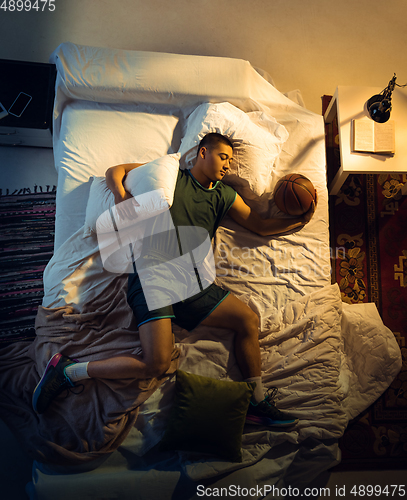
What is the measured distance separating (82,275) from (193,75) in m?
1.35

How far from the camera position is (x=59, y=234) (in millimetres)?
1933

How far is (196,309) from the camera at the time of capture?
5.93 feet

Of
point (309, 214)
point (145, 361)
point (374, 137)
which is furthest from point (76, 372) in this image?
point (374, 137)

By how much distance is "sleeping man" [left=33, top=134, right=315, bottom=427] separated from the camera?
166 cm

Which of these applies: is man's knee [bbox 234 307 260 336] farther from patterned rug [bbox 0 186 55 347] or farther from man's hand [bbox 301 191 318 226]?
patterned rug [bbox 0 186 55 347]

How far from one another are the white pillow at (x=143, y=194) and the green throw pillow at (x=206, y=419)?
88 centimetres

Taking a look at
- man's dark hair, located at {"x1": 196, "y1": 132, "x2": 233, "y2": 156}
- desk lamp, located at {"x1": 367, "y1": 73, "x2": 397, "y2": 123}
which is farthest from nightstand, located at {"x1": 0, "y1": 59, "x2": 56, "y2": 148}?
desk lamp, located at {"x1": 367, "y1": 73, "x2": 397, "y2": 123}

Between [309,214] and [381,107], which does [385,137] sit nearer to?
[381,107]

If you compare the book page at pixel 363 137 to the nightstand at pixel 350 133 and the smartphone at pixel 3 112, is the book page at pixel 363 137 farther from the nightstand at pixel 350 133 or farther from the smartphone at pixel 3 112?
the smartphone at pixel 3 112

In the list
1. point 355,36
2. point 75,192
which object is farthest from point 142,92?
point 355,36

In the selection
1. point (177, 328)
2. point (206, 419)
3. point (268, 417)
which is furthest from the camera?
point (177, 328)

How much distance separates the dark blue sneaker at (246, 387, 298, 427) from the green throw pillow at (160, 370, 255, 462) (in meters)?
0.10

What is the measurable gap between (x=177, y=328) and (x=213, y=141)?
107 centimetres

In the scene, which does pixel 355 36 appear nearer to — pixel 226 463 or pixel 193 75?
pixel 193 75
